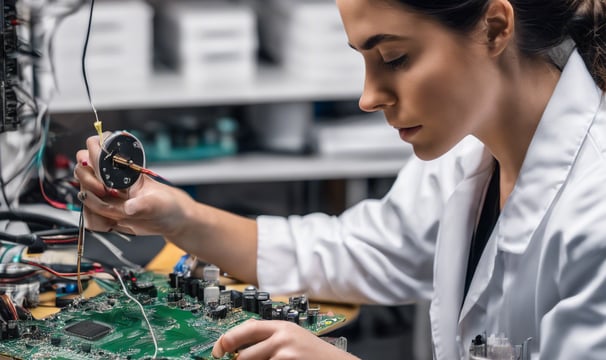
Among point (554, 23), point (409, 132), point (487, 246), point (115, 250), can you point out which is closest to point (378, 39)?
point (409, 132)

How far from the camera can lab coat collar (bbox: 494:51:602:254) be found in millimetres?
1251

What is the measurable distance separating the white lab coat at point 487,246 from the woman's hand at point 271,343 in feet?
1.02

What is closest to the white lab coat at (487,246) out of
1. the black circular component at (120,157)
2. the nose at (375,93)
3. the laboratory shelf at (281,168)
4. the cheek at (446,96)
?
the cheek at (446,96)

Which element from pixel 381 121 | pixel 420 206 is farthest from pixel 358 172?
pixel 420 206

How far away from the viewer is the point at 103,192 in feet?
4.21

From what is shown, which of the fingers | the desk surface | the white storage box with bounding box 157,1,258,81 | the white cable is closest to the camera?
the fingers

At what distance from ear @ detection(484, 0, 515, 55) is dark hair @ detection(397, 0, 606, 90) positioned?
0.01 m

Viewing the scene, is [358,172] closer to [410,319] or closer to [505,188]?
[410,319]

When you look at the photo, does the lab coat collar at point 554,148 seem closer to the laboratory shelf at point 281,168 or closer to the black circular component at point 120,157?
the black circular component at point 120,157

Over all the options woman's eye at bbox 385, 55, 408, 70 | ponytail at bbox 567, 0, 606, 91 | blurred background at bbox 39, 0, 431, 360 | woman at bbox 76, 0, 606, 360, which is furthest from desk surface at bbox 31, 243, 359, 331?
blurred background at bbox 39, 0, 431, 360

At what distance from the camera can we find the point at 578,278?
1.14 m

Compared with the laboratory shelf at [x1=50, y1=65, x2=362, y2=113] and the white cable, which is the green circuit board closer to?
the white cable

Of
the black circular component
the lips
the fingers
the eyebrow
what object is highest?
the eyebrow

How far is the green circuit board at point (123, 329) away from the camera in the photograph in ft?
3.69
